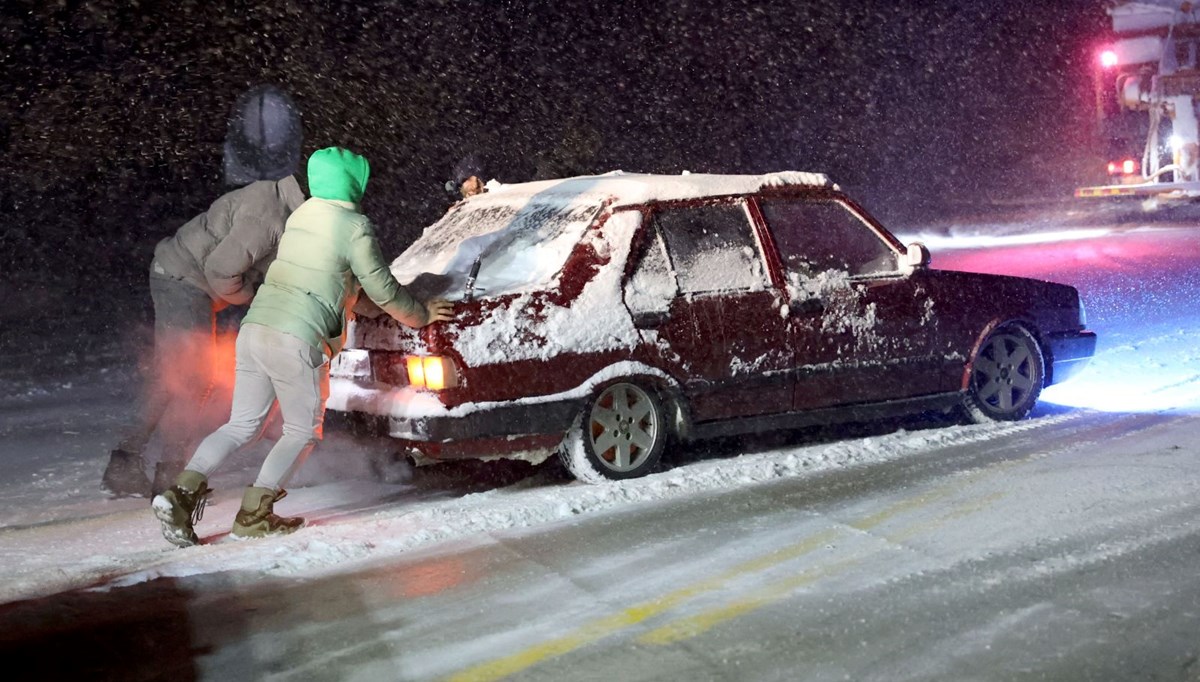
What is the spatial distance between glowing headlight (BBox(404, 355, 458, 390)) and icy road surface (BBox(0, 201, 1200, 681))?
0.60m

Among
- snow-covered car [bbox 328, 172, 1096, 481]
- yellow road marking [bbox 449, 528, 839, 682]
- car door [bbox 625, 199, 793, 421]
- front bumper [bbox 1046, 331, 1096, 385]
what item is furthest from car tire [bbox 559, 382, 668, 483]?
front bumper [bbox 1046, 331, 1096, 385]

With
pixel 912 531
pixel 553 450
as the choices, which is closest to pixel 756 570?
pixel 912 531

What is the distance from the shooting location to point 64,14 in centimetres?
1828

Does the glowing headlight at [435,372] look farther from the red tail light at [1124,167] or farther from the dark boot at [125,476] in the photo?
the red tail light at [1124,167]

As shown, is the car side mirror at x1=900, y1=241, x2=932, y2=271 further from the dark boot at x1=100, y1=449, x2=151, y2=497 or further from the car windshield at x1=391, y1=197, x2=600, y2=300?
the dark boot at x1=100, y1=449, x2=151, y2=497

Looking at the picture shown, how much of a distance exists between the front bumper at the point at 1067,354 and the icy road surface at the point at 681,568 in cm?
28

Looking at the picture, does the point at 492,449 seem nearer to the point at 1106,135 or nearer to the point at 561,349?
the point at 561,349

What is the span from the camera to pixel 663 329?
21.4ft

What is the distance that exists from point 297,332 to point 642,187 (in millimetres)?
2076

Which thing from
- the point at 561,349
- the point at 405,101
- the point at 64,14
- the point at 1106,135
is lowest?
the point at 561,349

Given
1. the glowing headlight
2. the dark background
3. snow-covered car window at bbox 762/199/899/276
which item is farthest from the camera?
the dark background

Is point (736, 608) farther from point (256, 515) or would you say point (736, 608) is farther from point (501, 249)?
point (501, 249)

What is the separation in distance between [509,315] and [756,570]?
1.90 m

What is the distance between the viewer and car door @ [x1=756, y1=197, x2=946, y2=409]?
6.96 meters
